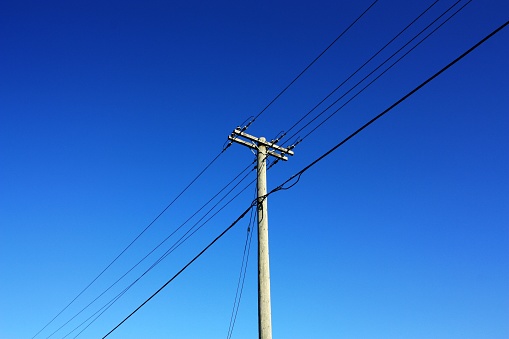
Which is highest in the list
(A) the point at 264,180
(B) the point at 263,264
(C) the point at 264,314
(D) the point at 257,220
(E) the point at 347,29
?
(E) the point at 347,29

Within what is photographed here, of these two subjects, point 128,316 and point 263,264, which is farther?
point 128,316

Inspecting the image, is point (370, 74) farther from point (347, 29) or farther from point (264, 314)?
point (264, 314)

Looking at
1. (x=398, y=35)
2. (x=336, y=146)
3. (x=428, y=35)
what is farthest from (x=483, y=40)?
(x=336, y=146)

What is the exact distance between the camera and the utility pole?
830 centimetres

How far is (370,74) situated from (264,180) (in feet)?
11.7

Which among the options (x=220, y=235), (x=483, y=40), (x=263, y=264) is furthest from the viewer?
(x=220, y=235)

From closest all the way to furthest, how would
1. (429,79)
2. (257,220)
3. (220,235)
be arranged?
(429,79) → (257,220) → (220,235)

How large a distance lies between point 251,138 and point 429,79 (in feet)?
18.2

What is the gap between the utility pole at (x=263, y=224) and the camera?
8.30 meters

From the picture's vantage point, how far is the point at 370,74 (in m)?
8.77

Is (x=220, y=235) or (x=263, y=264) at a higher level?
(x=220, y=235)

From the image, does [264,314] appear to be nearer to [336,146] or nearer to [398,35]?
[336,146]

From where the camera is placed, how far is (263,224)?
9.66 m

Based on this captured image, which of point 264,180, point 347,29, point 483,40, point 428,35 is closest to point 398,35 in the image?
point 428,35
